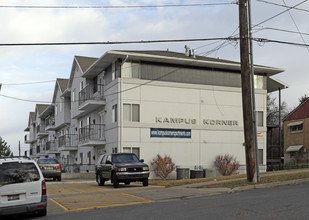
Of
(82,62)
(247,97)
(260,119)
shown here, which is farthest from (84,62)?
(247,97)

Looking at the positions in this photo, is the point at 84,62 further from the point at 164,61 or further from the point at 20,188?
the point at 20,188

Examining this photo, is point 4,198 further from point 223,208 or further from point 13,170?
point 223,208

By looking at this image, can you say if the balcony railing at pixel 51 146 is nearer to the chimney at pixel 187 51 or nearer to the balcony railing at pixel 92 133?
the balcony railing at pixel 92 133

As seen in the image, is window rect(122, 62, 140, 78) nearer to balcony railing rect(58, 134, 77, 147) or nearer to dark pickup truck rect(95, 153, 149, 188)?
dark pickup truck rect(95, 153, 149, 188)

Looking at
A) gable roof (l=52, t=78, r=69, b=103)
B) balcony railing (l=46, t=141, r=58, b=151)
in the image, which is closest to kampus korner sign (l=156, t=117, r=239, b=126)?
gable roof (l=52, t=78, r=69, b=103)

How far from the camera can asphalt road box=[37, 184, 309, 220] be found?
31.7 ft

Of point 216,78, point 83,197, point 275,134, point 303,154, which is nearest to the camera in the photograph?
point 83,197

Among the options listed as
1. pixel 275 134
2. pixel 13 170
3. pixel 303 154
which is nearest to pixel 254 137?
pixel 13 170

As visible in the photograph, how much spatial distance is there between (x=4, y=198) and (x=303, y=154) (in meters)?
43.6

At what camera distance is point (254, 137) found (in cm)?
1683

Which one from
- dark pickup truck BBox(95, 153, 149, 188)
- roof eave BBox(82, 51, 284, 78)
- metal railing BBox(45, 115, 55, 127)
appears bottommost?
dark pickup truck BBox(95, 153, 149, 188)

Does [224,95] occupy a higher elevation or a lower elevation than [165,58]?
lower

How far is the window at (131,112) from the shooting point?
3009cm

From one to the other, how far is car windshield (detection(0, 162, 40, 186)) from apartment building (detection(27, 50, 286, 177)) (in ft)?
58.8
